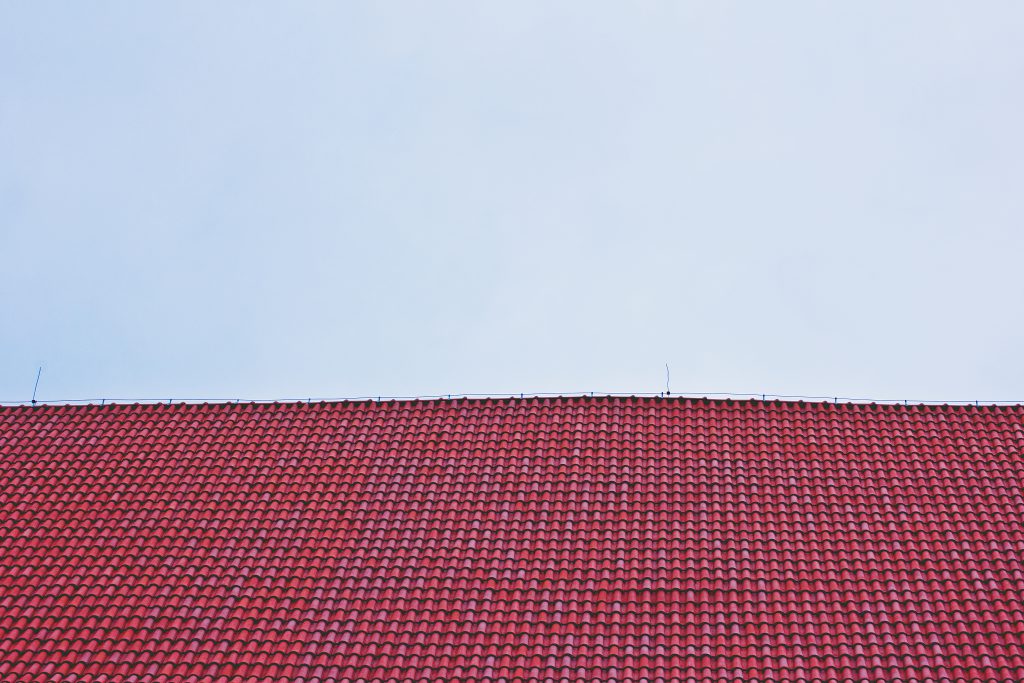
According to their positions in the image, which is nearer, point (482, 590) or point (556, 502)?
point (482, 590)

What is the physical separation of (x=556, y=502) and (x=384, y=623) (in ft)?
9.53

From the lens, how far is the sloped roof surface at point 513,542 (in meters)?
11.4

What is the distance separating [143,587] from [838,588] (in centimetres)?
799

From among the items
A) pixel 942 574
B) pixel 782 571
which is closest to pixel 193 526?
pixel 782 571

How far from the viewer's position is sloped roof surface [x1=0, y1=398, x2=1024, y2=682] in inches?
448

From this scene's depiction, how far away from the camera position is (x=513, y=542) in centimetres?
1305

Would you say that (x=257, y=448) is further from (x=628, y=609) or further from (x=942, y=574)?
(x=942, y=574)

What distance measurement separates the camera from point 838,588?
1208 cm

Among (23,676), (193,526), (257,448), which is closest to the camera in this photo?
(23,676)

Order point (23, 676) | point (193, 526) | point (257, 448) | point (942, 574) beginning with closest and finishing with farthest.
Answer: point (23, 676) < point (942, 574) < point (193, 526) < point (257, 448)

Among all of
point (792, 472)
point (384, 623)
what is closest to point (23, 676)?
point (384, 623)

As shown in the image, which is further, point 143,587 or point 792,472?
point 792,472

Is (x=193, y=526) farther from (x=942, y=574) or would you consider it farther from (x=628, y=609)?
(x=942, y=574)

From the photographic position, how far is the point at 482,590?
485 inches
